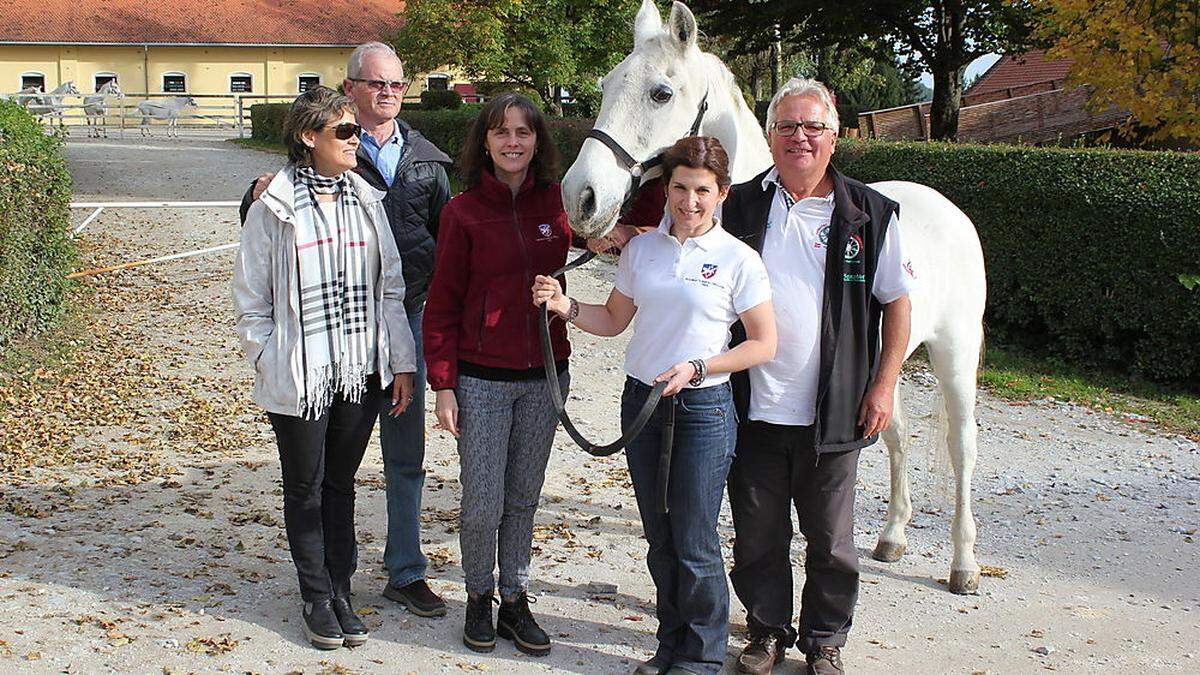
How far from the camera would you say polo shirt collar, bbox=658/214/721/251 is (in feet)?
11.1

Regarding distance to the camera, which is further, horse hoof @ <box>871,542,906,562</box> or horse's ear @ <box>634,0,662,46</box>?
horse hoof @ <box>871,542,906,562</box>

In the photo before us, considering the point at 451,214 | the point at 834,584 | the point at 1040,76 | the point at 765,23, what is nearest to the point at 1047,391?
the point at 834,584

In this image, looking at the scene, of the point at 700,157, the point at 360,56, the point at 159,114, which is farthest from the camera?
the point at 159,114

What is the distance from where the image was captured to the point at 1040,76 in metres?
26.5

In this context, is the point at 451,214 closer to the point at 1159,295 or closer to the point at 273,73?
the point at 1159,295

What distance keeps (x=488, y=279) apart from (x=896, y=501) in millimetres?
2489

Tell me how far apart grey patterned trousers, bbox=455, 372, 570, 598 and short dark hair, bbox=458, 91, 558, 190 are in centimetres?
67

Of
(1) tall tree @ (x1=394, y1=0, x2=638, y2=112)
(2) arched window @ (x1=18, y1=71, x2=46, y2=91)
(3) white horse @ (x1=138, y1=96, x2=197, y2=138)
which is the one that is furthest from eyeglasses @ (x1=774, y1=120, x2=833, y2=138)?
(2) arched window @ (x1=18, y1=71, x2=46, y2=91)

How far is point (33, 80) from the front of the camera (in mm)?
40438

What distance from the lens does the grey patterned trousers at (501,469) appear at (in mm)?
3693

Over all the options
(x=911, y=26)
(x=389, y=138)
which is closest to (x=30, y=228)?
(x=389, y=138)

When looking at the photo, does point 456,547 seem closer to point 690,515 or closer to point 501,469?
point 501,469

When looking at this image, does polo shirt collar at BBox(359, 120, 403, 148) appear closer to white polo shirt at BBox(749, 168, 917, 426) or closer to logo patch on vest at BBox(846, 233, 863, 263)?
white polo shirt at BBox(749, 168, 917, 426)

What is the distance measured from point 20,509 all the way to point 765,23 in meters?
13.6
